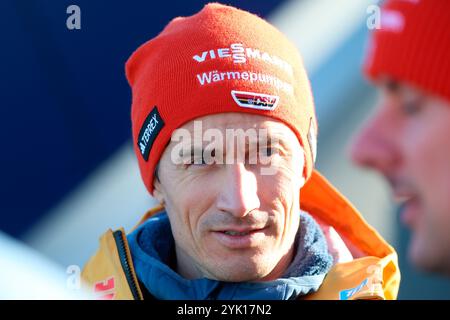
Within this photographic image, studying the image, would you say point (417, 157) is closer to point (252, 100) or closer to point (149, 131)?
point (252, 100)

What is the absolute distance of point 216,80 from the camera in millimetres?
2000

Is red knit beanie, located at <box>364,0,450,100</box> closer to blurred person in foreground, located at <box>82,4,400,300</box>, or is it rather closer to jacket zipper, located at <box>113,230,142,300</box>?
blurred person in foreground, located at <box>82,4,400,300</box>

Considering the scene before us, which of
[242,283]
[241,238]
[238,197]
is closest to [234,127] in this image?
[238,197]

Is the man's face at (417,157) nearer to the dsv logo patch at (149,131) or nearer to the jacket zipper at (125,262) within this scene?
the dsv logo patch at (149,131)

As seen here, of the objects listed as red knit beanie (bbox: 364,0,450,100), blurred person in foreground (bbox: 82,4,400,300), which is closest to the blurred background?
blurred person in foreground (bbox: 82,4,400,300)

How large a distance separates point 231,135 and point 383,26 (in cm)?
69

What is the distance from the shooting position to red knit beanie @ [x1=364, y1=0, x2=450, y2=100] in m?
1.23

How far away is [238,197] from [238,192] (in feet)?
0.04

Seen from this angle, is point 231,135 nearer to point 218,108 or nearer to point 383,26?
point 218,108

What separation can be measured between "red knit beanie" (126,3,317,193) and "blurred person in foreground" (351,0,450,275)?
27.3 inches

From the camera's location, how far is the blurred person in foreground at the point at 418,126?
122 centimetres
